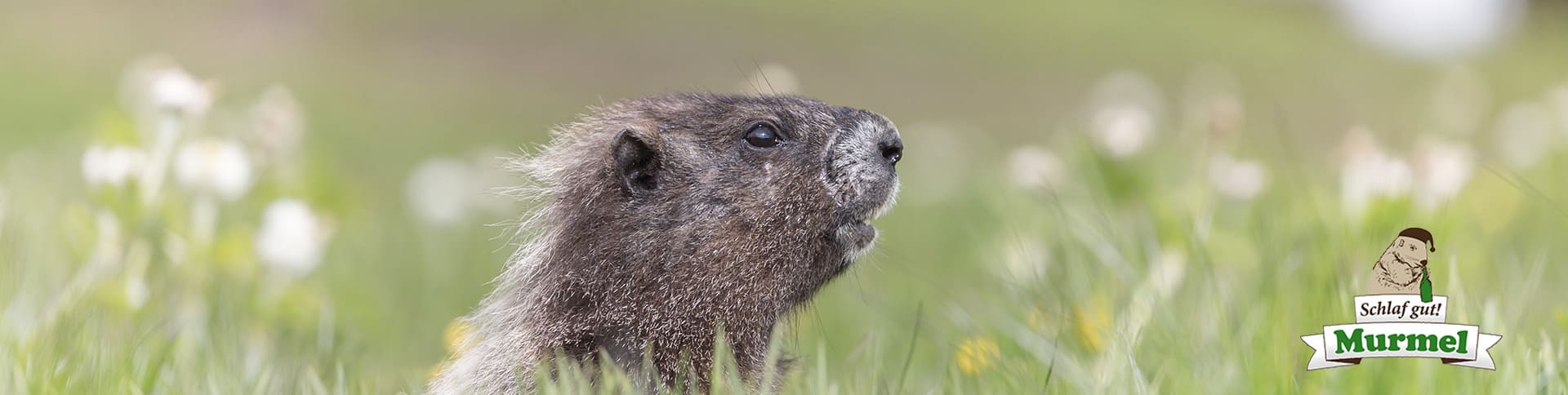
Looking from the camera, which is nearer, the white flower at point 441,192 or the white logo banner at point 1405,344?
the white logo banner at point 1405,344

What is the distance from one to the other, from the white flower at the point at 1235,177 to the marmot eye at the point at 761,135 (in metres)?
2.46

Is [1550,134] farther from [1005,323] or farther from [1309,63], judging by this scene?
[1309,63]

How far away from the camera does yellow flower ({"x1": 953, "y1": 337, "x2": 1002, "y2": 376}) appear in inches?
139

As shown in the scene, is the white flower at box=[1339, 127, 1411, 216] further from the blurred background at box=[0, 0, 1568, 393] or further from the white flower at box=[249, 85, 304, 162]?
the white flower at box=[249, 85, 304, 162]

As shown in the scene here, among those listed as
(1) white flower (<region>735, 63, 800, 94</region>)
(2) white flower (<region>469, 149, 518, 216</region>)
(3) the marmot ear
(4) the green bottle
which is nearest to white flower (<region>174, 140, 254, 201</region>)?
(3) the marmot ear

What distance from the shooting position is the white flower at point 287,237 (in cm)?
472

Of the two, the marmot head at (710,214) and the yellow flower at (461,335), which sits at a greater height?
the marmot head at (710,214)

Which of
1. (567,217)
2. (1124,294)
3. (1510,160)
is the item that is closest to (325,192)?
(567,217)

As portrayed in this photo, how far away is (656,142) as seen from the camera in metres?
3.63

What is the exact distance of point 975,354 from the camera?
354cm

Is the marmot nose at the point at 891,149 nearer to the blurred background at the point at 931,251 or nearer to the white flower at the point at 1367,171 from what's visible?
the blurred background at the point at 931,251

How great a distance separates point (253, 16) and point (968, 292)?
47.0 ft

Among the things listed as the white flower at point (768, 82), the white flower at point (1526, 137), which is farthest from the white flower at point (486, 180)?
the white flower at point (1526, 137)

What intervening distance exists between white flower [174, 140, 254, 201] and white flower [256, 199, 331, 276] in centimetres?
19
